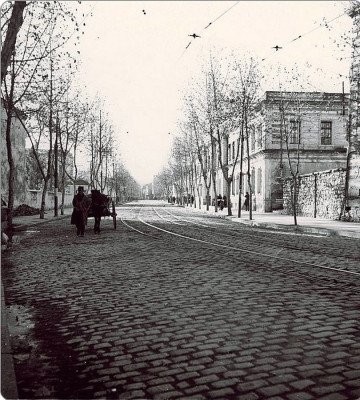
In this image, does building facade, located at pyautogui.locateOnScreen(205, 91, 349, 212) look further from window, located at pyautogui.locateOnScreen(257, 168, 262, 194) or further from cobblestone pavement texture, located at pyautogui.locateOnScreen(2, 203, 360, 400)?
cobblestone pavement texture, located at pyautogui.locateOnScreen(2, 203, 360, 400)

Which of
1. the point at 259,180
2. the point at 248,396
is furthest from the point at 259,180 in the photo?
the point at 248,396

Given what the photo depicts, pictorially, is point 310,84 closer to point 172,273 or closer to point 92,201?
point 92,201

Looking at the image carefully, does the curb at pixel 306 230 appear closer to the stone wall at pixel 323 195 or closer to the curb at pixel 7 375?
the stone wall at pixel 323 195

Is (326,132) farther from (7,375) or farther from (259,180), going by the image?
(7,375)

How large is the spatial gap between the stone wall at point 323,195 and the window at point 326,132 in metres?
7.76

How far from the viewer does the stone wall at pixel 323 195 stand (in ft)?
82.8

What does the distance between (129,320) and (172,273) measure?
10.3 ft

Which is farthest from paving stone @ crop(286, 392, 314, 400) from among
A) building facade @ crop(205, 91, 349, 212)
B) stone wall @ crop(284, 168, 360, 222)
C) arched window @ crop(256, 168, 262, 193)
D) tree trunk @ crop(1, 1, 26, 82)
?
arched window @ crop(256, 168, 262, 193)

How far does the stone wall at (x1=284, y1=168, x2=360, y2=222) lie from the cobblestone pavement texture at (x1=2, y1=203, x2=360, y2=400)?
648 inches

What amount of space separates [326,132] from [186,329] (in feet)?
120

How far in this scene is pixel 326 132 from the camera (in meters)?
38.7

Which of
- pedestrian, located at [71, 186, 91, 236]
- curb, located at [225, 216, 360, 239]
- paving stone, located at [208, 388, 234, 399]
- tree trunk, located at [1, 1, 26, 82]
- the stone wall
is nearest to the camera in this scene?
paving stone, located at [208, 388, 234, 399]

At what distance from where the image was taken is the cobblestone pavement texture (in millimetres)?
3475

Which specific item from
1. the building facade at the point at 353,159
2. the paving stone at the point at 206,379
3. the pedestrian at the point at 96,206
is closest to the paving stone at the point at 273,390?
the paving stone at the point at 206,379
